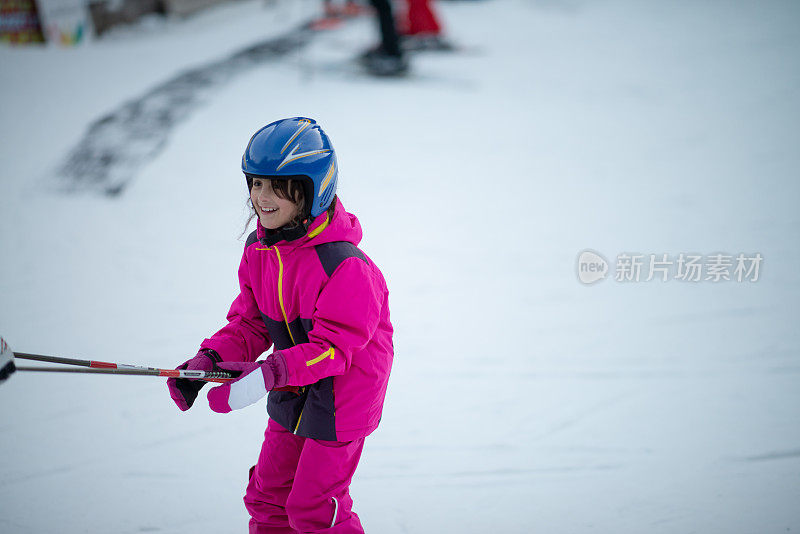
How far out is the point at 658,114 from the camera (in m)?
7.26

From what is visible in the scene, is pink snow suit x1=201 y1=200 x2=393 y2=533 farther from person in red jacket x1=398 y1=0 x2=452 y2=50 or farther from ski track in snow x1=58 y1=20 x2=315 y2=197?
person in red jacket x1=398 y1=0 x2=452 y2=50

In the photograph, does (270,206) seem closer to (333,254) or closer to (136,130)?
(333,254)

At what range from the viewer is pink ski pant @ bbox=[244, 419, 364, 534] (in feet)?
6.15

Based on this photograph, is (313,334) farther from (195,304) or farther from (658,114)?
(658,114)

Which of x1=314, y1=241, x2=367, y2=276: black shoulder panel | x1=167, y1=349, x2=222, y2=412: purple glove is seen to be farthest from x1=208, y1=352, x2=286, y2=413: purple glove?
x1=314, y1=241, x2=367, y2=276: black shoulder panel

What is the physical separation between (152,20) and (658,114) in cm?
788

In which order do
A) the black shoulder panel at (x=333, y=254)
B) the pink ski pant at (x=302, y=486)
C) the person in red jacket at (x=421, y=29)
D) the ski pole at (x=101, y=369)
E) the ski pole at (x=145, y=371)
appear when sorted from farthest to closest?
the person in red jacket at (x=421, y=29)
the pink ski pant at (x=302, y=486)
the black shoulder panel at (x=333, y=254)
the ski pole at (x=145, y=371)
the ski pole at (x=101, y=369)

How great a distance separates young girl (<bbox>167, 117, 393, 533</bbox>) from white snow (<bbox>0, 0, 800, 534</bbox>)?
72 centimetres

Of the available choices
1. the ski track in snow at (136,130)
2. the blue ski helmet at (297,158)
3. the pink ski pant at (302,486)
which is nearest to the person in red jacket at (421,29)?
the ski track in snow at (136,130)

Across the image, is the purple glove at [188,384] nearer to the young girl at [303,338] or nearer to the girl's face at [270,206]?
the young girl at [303,338]

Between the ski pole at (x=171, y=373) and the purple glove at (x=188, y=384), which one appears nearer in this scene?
the ski pole at (x=171, y=373)

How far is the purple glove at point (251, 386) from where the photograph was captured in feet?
5.50

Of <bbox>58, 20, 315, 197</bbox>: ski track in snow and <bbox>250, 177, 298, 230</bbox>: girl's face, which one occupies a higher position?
<bbox>250, 177, 298, 230</bbox>: girl's face

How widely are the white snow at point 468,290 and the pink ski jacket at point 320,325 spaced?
91cm
